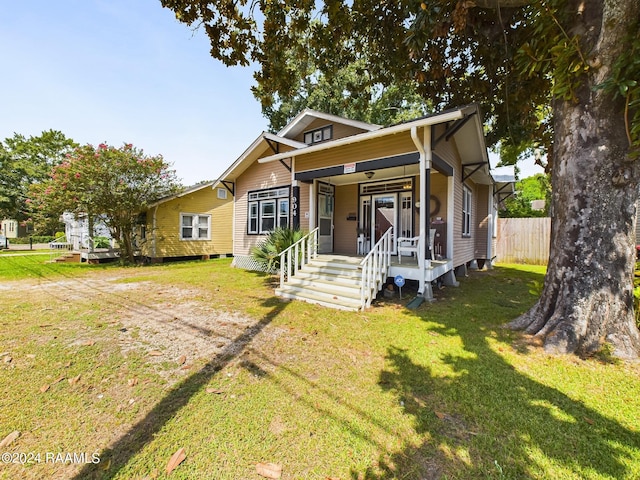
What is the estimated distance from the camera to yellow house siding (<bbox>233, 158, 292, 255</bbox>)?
10359 mm

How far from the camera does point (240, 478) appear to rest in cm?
182

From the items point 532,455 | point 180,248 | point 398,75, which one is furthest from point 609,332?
point 180,248

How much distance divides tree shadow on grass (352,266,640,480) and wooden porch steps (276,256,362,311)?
242 cm

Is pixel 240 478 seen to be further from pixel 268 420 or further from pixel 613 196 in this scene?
pixel 613 196

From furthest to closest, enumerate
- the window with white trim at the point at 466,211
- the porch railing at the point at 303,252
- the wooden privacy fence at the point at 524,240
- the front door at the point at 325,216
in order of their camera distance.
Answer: the wooden privacy fence at the point at 524,240 → the window with white trim at the point at 466,211 → the front door at the point at 325,216 → the porch railing at the point at 303,252

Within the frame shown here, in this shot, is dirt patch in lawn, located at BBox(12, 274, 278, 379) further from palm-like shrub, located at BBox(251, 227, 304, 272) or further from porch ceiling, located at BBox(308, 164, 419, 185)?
porch ceiling, located at BBox(308, 164, 419, 185)

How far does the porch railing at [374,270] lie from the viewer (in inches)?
225

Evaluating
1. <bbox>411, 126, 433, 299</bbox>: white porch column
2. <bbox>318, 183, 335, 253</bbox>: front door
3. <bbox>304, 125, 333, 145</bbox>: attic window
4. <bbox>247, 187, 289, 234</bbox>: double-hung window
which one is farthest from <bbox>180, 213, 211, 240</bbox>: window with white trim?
<bbox>411, 126, 433, 299</bbox>: white porch column

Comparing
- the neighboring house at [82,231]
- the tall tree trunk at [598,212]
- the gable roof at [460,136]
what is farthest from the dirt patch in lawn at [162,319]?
the neighboring house at [82,231]

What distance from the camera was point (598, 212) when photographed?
3617 mm

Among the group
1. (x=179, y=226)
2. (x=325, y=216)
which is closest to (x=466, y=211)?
(x=325, y=216)

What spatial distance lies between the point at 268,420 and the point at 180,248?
1419cm

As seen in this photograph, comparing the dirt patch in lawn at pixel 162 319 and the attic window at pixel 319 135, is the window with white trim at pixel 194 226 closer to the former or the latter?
the dirt patch in lawn at pixel 162 319

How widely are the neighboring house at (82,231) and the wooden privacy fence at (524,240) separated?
1905 cm
